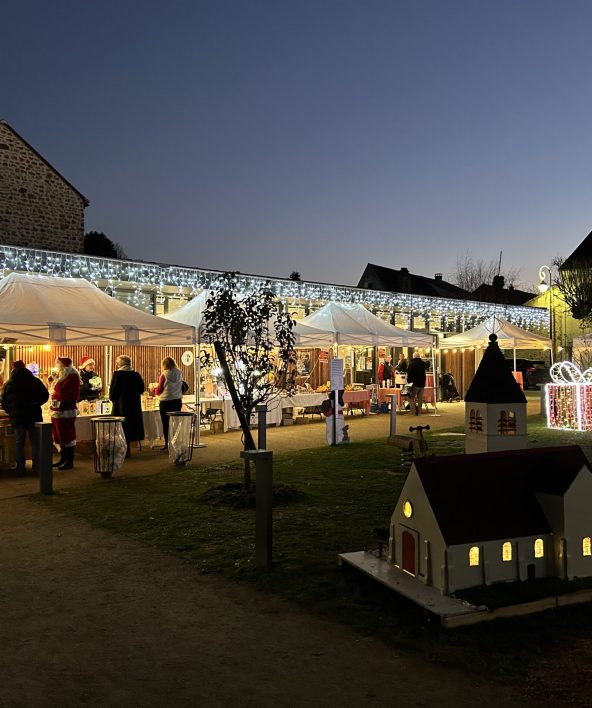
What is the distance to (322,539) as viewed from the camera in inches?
229

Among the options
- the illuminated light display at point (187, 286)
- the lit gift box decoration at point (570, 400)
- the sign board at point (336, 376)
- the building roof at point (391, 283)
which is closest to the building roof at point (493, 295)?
the building roof at point (391, 283)

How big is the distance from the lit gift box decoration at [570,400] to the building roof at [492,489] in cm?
983

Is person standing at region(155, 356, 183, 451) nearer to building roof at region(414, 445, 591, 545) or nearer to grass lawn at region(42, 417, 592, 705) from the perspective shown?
grass lawn at region(42, 417, 592, 705)

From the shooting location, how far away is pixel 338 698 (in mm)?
3086

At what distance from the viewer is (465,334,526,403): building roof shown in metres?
6.31

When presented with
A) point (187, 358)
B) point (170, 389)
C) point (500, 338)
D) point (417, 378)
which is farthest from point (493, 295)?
point (170, 389)

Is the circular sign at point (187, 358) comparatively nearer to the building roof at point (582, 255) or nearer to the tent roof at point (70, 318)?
the tent roof at point (70, 318)

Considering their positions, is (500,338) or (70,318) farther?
(500,338)

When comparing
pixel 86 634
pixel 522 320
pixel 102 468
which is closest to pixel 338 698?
pixel 86 634

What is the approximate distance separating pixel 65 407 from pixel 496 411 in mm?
6090

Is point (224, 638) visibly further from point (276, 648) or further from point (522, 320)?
point (522, 320)

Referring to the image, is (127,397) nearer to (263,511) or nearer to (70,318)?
Answer: (70,318)

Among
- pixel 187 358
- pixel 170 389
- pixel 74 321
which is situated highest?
pixel 74 321

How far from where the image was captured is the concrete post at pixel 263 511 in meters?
4.97
